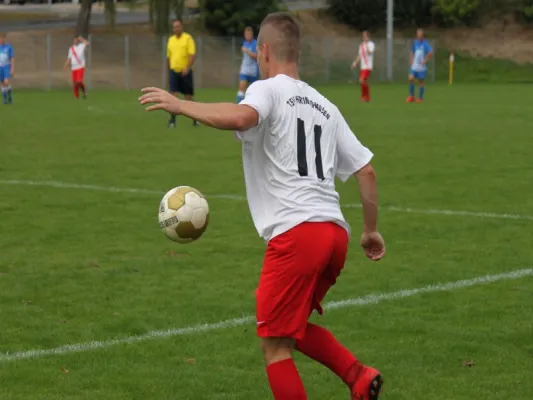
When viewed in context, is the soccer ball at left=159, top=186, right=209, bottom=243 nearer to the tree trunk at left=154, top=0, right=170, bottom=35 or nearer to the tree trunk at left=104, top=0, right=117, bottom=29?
the tree trunk at left=154, top=0, right=170, bottom=35

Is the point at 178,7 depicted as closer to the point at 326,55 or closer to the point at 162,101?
the point at 326,55

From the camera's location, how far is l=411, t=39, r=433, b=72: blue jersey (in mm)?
33781

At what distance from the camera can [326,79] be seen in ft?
177

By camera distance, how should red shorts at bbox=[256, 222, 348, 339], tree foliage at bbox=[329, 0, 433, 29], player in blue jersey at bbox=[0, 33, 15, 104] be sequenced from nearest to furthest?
red shorts at bbox=[256, 222, 348, 339], player in blue jersey at bbox=[0, 33, 15, 104], tree foliage at bbox=[329, 0, 433, 29]

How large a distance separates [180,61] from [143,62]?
2677 centimetres

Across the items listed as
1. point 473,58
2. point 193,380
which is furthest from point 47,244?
point 473,58

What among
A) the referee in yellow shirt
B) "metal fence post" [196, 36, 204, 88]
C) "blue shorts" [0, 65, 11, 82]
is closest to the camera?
the referee in yellow shirt

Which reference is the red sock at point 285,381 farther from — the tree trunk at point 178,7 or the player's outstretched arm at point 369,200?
the tree trunk at point 178,7

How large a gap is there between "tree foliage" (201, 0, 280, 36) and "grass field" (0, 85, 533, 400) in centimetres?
3939

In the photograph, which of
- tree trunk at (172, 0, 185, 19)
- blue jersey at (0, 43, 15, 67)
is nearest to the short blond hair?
blue jersey at (0, 43, 15, 67)

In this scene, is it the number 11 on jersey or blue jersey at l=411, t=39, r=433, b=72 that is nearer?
the number 11 on jersey

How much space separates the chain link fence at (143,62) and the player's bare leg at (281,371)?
42452 millimetres

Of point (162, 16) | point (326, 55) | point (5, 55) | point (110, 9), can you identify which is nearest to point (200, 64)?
point (162, 16)

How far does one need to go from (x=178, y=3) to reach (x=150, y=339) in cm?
4761
